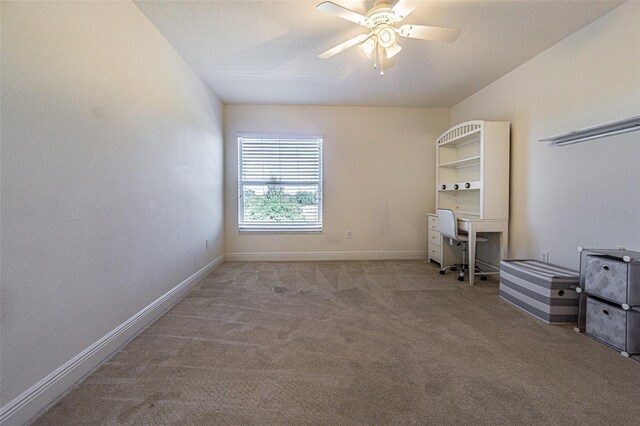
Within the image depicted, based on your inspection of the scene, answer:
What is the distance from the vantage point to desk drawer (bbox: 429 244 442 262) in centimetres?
395

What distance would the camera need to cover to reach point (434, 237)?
4.07 meters

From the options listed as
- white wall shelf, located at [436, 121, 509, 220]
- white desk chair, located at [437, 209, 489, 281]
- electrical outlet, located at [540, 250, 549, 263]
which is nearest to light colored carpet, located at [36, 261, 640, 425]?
electrical outlet, located at [540, 250, 549, 263]

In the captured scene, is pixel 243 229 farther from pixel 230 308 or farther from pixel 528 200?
pixel 528 200

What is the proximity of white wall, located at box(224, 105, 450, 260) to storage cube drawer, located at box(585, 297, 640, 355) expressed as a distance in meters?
2.57

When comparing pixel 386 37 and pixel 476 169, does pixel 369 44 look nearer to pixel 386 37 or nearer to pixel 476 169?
pixel 386 37

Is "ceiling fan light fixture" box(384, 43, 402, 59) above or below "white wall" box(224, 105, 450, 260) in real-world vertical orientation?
above

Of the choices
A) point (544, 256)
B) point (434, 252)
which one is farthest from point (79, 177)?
point (434, 252)

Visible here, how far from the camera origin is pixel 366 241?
452 centimetres

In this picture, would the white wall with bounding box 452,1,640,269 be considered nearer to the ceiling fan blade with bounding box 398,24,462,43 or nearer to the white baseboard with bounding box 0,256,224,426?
the ceiling fan blade with bounding box 398,24,462,43

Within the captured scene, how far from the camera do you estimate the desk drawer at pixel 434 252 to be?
13.0 ft

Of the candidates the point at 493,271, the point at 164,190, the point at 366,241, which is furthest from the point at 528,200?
the point at 164,190

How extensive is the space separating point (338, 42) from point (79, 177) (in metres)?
2.32

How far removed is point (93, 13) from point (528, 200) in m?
4.05

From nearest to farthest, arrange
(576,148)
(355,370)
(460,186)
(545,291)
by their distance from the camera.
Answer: (355,370)
(545,291)
(576,148)
(460,186)
